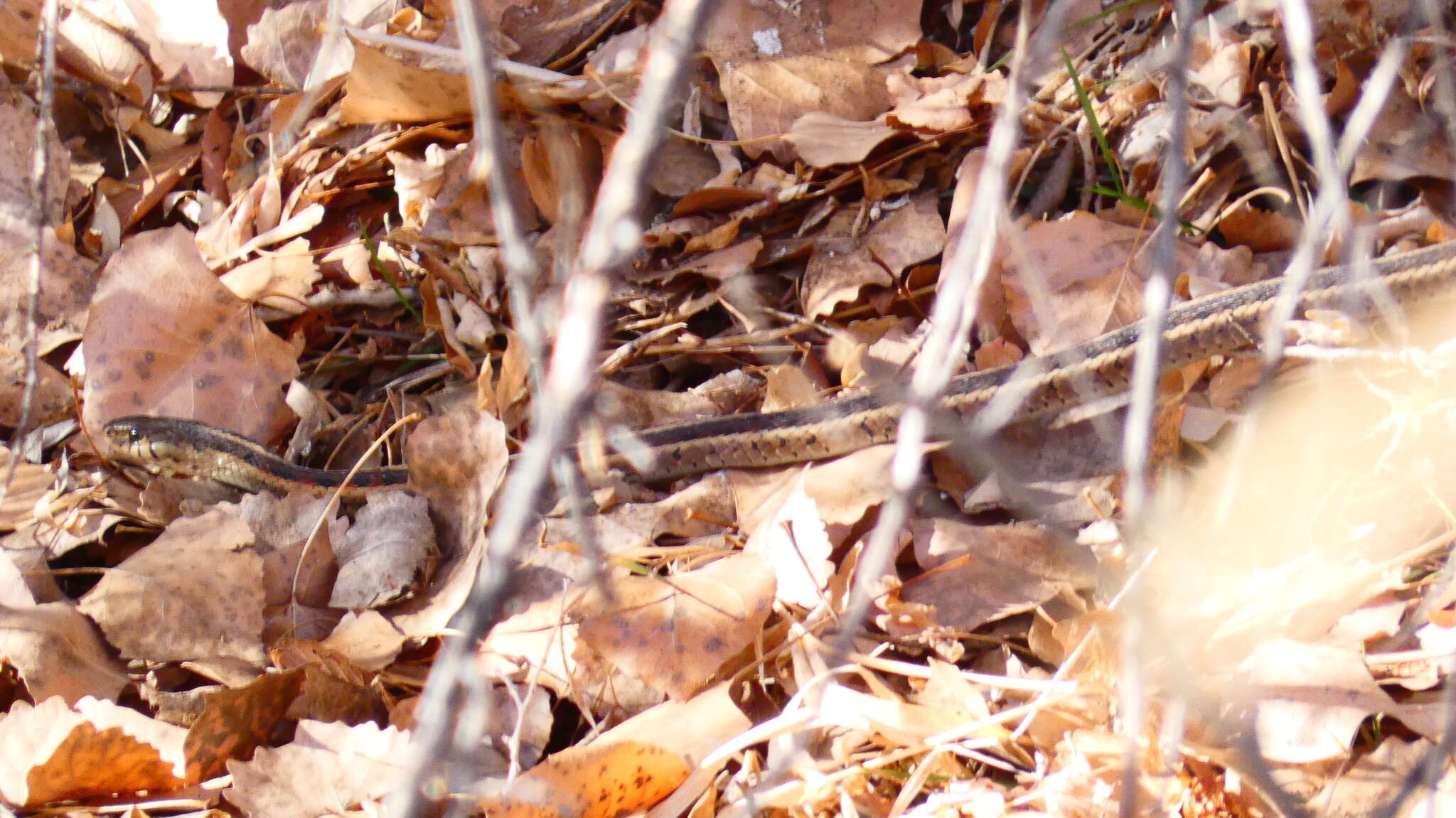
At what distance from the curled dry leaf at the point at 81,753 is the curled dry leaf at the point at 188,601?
9.4 inches

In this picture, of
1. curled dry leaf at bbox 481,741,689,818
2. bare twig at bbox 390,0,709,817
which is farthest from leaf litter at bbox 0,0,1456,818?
bare twig at bbox 390,0,709,817

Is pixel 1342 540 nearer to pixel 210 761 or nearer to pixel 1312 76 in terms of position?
pixel 1312 76

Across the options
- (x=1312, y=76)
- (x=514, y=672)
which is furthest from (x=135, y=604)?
(x=1312, y=76)

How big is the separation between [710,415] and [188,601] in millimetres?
1651

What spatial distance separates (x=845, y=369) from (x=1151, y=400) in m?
2.17

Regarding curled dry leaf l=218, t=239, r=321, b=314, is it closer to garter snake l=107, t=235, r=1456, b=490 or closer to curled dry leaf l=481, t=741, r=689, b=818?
garter snake l=107, t=235, r=1456, b=490

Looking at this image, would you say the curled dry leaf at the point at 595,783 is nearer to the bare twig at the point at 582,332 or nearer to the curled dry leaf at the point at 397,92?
the bare twig at the point at 582,332

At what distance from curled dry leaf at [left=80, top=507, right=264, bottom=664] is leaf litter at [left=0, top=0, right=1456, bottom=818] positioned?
0.5 inches

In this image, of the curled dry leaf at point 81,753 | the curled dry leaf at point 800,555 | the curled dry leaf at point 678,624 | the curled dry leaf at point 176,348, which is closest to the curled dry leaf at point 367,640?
the curled dry leaf at point 81,753

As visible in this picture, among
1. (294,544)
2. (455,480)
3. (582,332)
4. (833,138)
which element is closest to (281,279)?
(294,544)

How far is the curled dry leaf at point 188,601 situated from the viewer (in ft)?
9.55

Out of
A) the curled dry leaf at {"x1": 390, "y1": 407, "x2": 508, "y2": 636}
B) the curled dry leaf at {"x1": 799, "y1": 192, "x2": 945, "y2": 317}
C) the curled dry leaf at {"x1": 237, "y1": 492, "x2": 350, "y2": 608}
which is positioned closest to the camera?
the curled dry leaf at {"x1": 390, "y1": 407, "x2": 508, "y2": 636}

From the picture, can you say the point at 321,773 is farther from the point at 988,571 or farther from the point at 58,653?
the point at 988,571

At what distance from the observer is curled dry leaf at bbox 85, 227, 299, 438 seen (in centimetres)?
384
